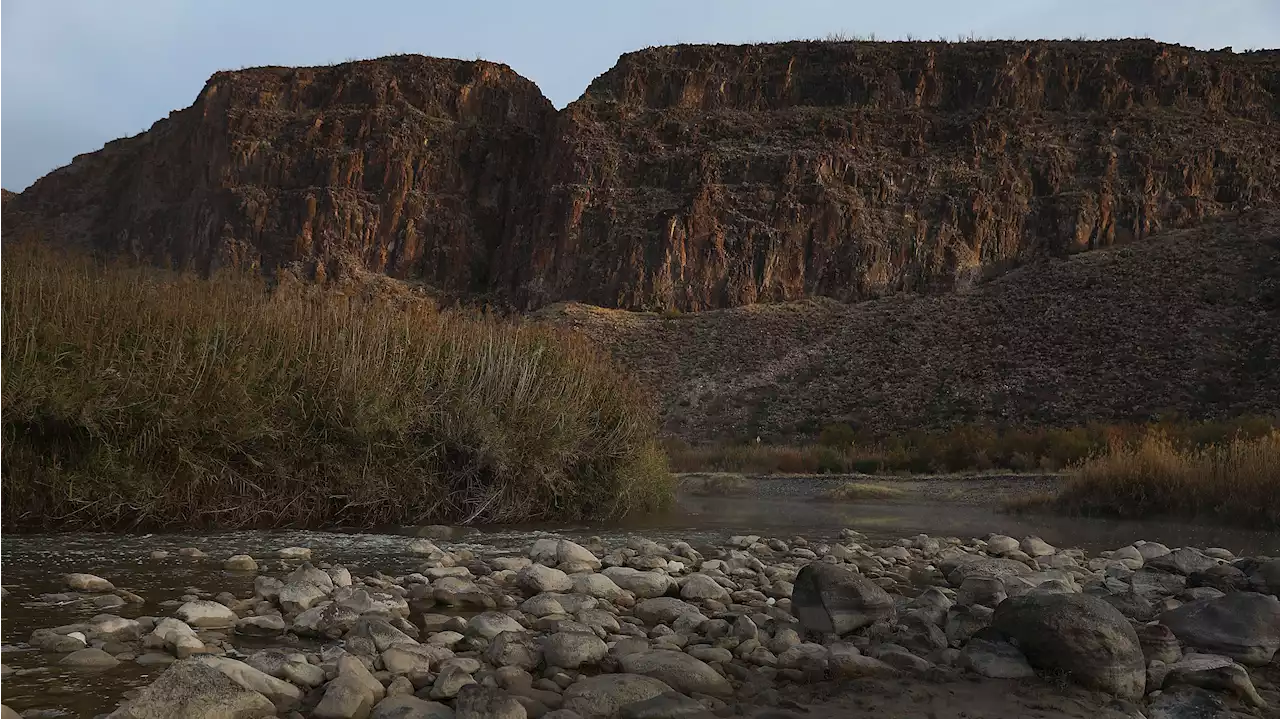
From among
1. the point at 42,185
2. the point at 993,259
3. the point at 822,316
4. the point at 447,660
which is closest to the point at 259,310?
the point at 447,660

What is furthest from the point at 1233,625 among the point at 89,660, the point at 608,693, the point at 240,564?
the point at 240,564

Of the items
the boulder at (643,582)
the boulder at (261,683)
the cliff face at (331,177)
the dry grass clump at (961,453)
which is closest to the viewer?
the boulder at (261,683)

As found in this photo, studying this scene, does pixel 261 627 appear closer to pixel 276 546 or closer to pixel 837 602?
pixel 837 602

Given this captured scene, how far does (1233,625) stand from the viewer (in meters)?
5.11

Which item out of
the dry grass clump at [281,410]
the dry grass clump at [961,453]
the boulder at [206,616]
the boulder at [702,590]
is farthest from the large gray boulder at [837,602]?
the dry grass clump at [961,453]

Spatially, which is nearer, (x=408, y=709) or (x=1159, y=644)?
(x=408, y=709)

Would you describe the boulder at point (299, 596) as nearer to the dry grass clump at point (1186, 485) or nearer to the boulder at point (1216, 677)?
the boulder at point (1216, 677)

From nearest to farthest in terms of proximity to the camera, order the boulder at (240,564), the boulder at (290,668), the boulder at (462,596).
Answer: the boulder at (290,668)
the boulder at (462,596)
the boulder at (240,564)

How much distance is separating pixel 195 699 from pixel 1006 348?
155 feet

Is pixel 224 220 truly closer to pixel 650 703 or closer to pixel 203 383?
pixel 203 383

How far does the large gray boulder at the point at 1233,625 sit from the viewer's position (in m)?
4.93

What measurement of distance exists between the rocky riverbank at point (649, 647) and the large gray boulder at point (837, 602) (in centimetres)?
1

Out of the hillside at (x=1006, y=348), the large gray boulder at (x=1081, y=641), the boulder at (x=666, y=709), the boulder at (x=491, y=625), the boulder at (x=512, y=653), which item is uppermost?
the hillside at (x=1006, y=348)

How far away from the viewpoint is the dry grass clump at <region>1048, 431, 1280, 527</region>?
515 inches
